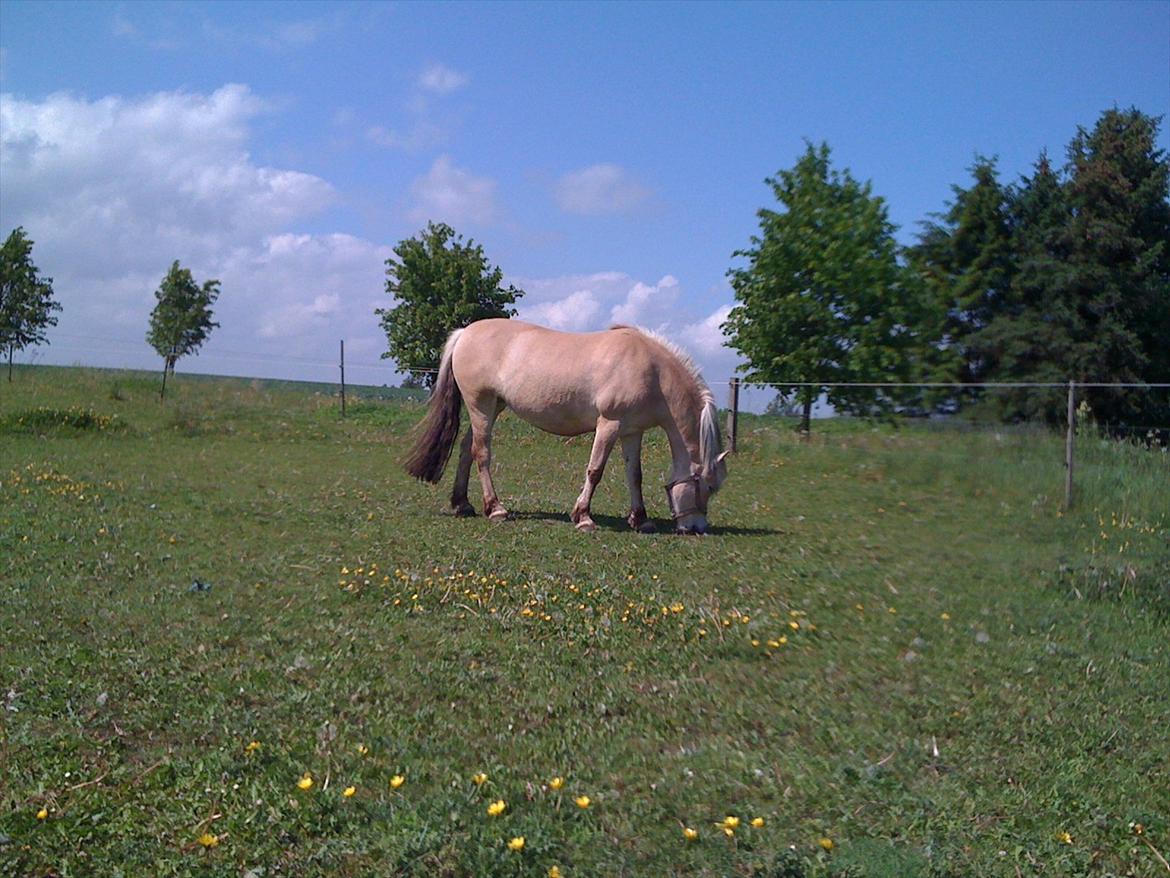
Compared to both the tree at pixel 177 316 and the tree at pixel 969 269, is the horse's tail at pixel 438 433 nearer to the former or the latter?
the tree at pixel 969 269

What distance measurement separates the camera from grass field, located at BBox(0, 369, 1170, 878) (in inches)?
154

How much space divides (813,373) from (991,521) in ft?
10.1

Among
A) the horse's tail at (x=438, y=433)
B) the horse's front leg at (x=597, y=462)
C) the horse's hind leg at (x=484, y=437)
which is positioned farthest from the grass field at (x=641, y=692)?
the horse's tail at (x=438, y=433)

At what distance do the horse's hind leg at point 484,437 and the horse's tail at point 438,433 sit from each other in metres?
0.25

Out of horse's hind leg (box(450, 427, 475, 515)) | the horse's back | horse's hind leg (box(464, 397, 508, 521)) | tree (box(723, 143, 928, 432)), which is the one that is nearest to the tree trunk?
tree (box(723, 143, 928, 432))

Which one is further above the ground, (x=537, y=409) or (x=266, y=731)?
(x=537, y=409)

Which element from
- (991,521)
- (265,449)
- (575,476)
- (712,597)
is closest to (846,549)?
(712,597)

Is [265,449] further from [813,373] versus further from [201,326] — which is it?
[201,326]

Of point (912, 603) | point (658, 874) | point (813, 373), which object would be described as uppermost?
point (813, 373)

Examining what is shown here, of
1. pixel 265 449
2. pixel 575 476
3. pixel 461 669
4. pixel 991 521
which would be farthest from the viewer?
pixel 265 449

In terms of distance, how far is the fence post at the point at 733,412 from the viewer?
54.7 ft

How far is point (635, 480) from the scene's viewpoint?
10852 mm

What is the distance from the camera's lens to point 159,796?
13.7 feet

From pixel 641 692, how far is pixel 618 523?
5607 millimetres
